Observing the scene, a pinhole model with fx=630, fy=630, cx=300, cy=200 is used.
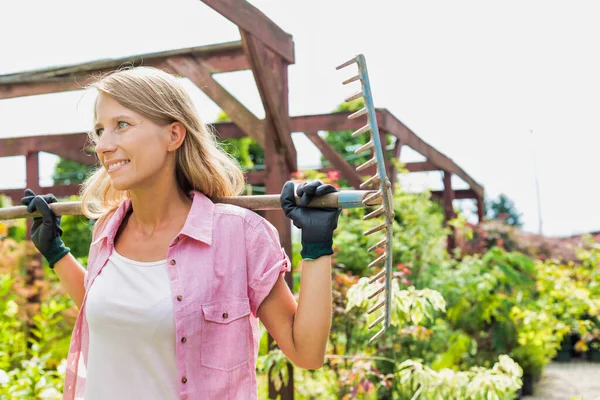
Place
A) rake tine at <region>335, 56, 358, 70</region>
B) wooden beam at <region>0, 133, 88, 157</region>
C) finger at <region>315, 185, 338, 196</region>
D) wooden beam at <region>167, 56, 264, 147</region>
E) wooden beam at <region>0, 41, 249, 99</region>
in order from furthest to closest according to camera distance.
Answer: wooden beam at <region>0, 133, 88, 157</region> < wooden beam at <region>0, 41, 249, 99</region> < wooden beam at <region>167, 56, 264, 147</region> < finger at <region>315, 185, 338, 196</region> < rake tine at <region>335, 56, 358, 70</region>

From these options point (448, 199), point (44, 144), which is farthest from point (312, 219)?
point (448, 199)

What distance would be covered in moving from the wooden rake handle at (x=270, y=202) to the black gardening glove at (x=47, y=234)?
2 centimetres

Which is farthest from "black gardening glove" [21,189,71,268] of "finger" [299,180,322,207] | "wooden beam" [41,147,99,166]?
"wooden beam" [41,147,99,166]

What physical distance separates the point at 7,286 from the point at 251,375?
13.4ft

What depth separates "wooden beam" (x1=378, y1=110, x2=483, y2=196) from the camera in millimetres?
5340

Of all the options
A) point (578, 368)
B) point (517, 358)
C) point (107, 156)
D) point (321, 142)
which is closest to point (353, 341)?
point (321, 142)

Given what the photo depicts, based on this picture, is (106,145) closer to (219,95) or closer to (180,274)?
(180,274)

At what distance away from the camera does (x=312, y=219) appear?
1423 millimetres

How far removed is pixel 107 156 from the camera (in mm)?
1477

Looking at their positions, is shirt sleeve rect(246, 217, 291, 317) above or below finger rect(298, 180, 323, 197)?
below

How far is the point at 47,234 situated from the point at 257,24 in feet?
6.58

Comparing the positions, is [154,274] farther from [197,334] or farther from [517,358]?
[517,358]

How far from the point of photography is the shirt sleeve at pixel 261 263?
4.60 ft

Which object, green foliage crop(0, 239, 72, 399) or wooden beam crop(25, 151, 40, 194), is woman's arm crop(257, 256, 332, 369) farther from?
wooden beam crop(25, 151, 40, 194)
